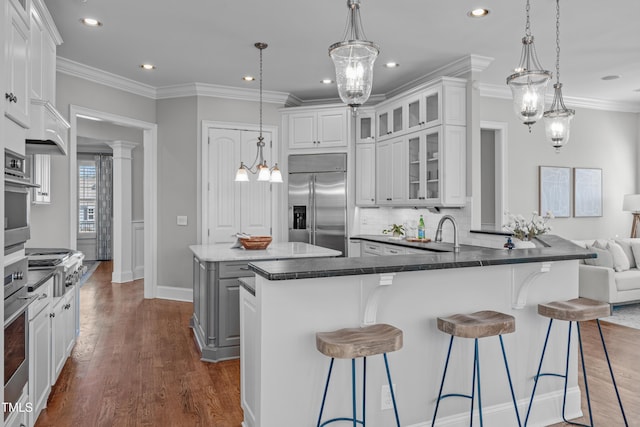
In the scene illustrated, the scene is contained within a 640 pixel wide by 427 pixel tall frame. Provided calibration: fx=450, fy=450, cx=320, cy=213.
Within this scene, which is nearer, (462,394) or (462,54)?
(462,394)

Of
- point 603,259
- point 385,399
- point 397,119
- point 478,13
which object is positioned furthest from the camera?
point 397,119

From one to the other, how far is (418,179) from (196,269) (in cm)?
271

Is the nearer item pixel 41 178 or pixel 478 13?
pixel 478 13

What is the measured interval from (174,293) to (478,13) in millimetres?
4911

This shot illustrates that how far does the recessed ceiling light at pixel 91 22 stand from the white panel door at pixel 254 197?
2.41m

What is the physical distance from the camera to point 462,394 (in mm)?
2574

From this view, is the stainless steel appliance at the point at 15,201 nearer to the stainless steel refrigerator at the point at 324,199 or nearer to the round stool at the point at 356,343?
the round stool at the point at 356,343

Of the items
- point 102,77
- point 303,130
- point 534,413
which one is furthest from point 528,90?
point 102,77

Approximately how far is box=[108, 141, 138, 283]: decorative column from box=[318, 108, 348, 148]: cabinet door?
367 centimetres

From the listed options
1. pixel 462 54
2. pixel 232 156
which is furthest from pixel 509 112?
pixel 232 156

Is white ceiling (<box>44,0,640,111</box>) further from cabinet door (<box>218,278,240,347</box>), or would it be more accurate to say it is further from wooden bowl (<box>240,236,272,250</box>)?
cabinet door (<box>218,278,240,347</box>)

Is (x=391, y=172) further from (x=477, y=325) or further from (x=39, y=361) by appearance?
(x=39, y=361)

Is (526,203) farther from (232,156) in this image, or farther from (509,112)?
(232,156)

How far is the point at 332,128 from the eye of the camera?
610 centimetres
